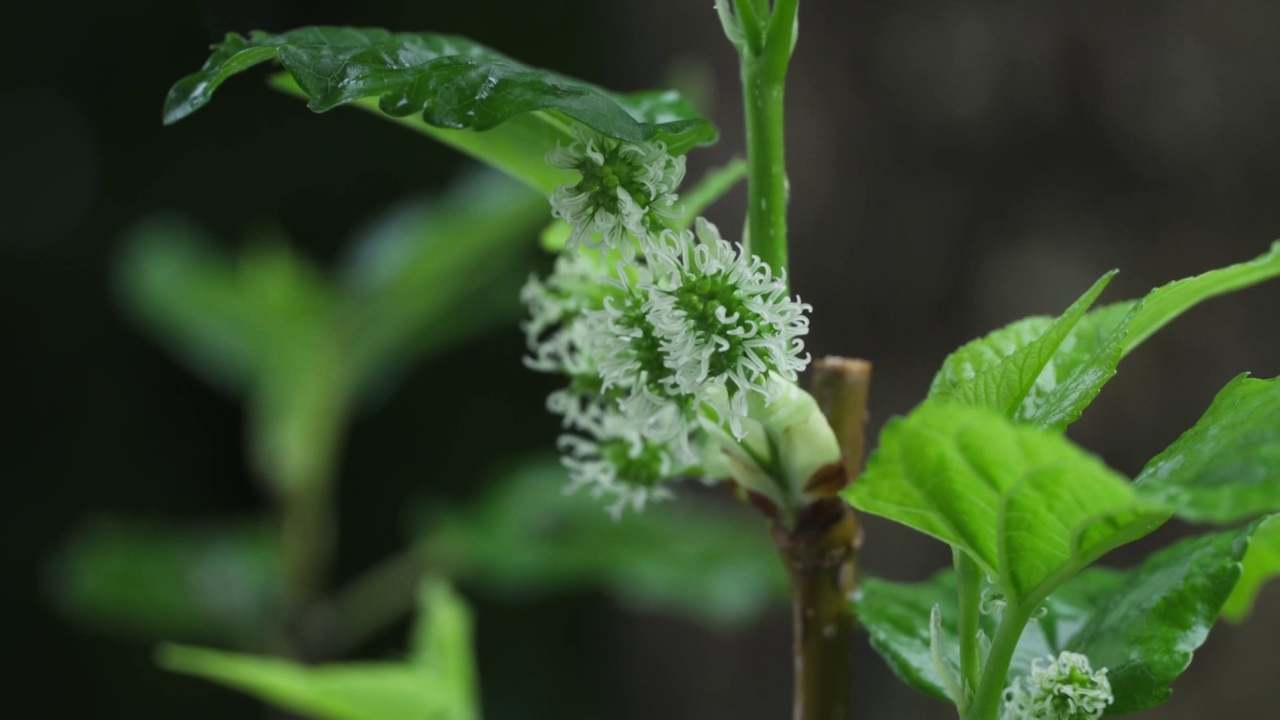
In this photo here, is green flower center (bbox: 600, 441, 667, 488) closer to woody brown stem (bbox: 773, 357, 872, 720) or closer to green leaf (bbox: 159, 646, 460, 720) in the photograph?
woody brown stem (bbox: 773, 357, 872, 720)

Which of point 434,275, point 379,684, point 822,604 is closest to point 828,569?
point 822,604

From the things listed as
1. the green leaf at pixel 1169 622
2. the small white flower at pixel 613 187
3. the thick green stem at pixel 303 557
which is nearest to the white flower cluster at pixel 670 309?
the small white flower at pixel 613 187

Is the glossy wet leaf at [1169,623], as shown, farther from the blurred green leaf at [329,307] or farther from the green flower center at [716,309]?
the blurred green leaf at [329,307]

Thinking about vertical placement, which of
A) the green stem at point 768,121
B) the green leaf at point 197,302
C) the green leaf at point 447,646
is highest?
the green stem at point 768,121

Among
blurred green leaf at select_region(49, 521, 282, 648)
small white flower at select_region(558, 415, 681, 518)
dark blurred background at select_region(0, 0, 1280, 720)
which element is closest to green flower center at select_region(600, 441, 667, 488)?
small white flower at select_region(558, 415, 681, 518)

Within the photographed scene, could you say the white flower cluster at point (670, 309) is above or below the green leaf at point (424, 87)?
below

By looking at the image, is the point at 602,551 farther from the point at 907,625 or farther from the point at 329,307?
the point at 907,625
